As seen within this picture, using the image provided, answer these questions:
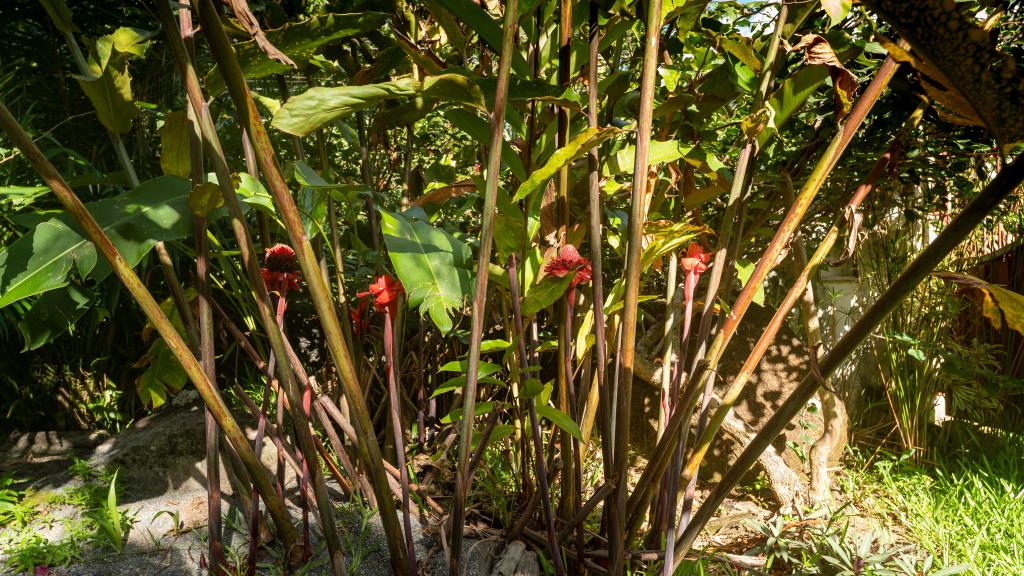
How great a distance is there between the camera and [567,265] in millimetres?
952

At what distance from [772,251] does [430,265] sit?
0.54m

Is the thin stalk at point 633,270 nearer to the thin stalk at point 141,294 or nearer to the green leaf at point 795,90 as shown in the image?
the green leaf at point 795,90

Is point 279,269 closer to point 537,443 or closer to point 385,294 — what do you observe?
point 385,294

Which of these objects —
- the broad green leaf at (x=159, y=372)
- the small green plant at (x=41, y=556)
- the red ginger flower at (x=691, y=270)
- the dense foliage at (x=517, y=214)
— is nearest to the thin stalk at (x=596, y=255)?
Result: the dense foliage at (x=517, y=214)

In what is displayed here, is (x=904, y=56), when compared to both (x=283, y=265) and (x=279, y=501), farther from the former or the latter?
(x=279, y=501)

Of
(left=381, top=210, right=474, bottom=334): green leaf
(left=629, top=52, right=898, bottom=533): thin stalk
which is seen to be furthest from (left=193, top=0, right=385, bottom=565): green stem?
(left=629, top=52, right=898, bottom=533): thin stalk

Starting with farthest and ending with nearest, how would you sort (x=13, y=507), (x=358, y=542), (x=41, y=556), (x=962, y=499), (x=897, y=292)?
(x=962, y=499) → (x=13, y=507) → (x=41, y=556) → (x=358, y=542) → (x=897, y=292)

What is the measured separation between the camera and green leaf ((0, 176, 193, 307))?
29.4 inches

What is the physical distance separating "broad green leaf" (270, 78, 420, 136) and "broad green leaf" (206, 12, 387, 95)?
23 centimetres

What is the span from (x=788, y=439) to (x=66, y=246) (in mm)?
2300

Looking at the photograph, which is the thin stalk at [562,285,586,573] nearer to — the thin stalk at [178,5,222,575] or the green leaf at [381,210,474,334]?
the green leaf at [381,210,474,334]

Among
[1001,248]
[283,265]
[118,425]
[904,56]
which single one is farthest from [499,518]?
[1001,248]

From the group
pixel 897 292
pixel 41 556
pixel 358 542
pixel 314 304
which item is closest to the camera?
pixel 897 292

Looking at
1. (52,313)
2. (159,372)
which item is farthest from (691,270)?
(159,372)
